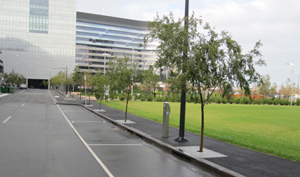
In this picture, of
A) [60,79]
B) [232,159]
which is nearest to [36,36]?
[60,79]

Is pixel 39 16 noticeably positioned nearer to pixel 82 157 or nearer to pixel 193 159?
pixel 82 157

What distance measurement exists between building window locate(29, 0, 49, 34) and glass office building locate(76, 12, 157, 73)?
75.4 feet

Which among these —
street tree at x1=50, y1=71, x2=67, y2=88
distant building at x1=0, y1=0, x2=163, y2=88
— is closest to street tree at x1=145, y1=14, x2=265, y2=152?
street tree at x1=50, y1=71, x2=67, y2=88

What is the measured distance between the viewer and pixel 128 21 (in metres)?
133

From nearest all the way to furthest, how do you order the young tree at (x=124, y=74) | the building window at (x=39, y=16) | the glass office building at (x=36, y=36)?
the young tree at (x=124, y=74) < the glass office building at (x=36, y=36) < the building window at (x=39, y=16)

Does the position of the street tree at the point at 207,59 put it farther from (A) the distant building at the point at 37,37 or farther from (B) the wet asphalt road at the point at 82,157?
(A) the distant building at the point at 37,37

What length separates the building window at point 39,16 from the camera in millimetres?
98375

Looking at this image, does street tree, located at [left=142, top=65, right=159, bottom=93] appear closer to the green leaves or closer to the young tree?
the young tree

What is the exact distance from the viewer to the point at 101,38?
127 metres

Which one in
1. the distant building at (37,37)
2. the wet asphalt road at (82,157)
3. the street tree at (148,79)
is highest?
the distant building at (37,37)

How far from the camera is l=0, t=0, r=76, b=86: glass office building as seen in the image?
317ft

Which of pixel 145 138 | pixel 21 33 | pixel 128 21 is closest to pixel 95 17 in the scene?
pixel 128 21

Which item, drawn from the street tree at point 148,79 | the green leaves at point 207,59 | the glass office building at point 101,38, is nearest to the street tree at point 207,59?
the green leaves at point 207,59

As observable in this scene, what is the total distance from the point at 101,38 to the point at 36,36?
113 feet
